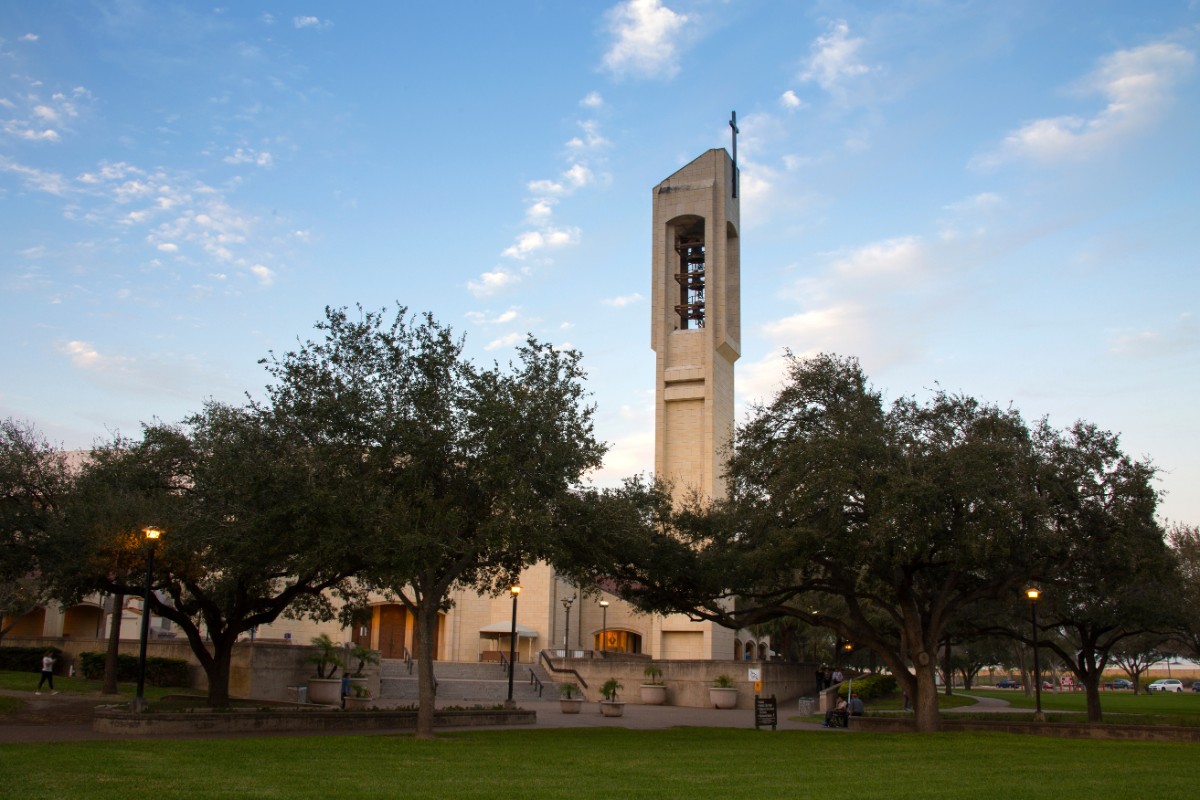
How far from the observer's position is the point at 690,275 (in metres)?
62.5

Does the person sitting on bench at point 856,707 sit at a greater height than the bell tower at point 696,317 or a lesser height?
lesser

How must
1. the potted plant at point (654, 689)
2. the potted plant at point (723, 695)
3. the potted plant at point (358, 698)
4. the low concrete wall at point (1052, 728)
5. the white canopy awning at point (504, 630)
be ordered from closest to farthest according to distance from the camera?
the low concrete wall at point (1052, 728) → the potted plant at point (358, 698) → the potted plant at point (723, 695) → the potted plant at point (654, 689) → the white canopy awning at point (504, 630)

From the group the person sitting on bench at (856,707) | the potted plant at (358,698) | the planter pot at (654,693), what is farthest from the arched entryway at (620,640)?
the person sitting on bench at (856,707)

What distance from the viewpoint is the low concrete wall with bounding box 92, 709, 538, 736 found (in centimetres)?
2286

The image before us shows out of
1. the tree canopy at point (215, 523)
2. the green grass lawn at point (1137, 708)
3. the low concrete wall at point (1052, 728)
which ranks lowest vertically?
the green grass lawn at point (1137, 708)

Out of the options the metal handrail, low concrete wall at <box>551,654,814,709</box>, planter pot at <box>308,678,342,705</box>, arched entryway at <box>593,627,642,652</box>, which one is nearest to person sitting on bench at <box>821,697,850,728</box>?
low concrete wall at <box>551,654,814,709</box>

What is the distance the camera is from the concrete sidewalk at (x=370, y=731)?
22.2m

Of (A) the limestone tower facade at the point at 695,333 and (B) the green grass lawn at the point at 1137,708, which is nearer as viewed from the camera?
(B) the green grass lawn at the point at 1137,708

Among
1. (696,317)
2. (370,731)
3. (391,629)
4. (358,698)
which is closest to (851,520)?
(370,731)

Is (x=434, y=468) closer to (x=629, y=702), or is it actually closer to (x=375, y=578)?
(x=375, y=578)

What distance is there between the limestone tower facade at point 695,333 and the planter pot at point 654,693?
11374 mm

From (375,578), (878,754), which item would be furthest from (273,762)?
(878,754)

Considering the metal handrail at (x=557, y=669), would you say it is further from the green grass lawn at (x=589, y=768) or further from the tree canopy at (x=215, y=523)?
the green grass lawn at (x=589, y=768)

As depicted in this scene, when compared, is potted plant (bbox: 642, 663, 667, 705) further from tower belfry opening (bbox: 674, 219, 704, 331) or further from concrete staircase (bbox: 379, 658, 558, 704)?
tower belfry opening (bbox: 674, 219, 704, 331)
